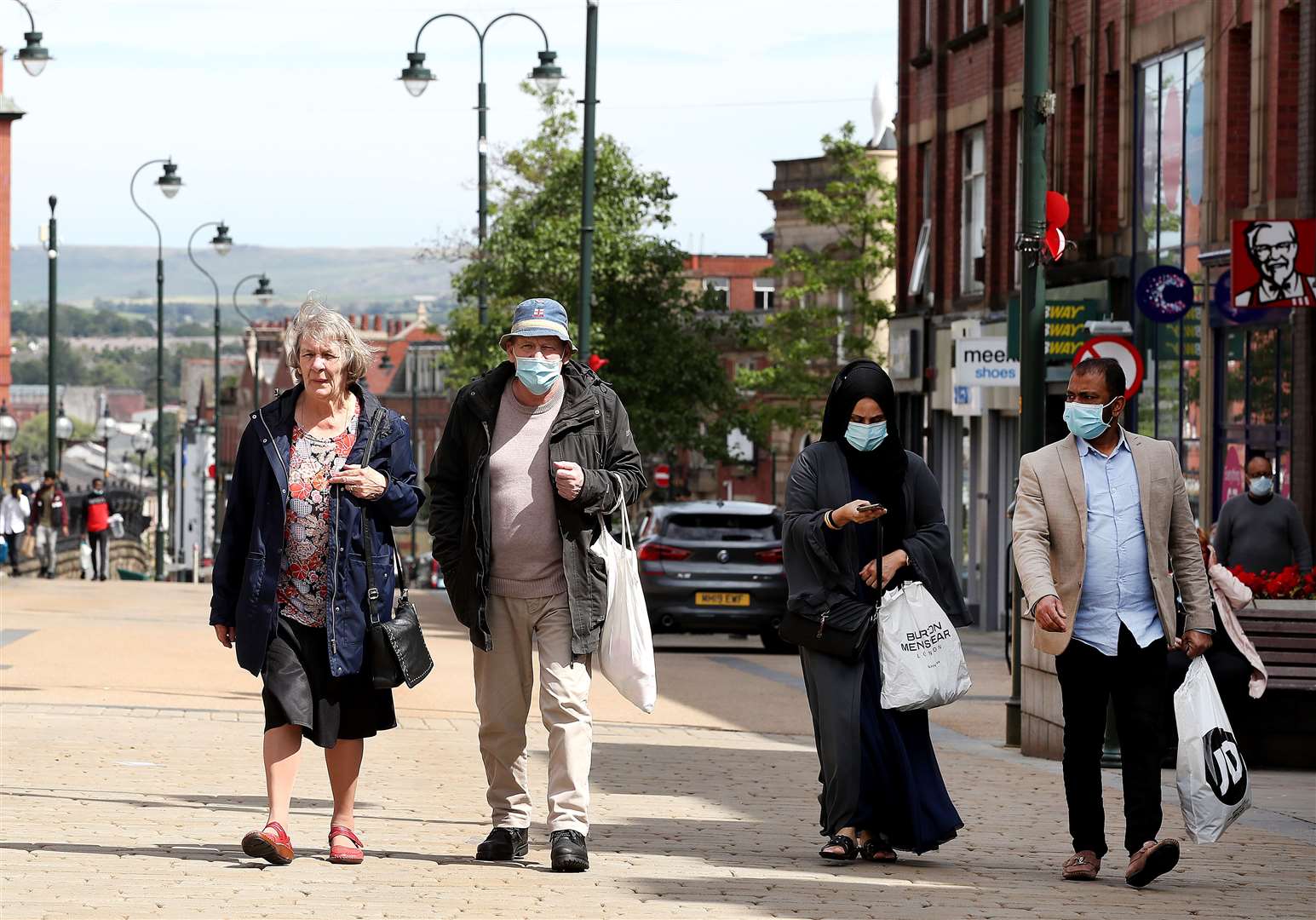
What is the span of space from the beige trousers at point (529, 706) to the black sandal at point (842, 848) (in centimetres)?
102

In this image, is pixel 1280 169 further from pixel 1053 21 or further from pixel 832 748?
pixel 832 748

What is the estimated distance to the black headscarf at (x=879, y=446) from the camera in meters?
9.36

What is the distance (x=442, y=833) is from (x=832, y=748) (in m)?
1.69

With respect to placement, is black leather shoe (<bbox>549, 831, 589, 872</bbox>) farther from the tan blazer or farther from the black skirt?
the tan blazer

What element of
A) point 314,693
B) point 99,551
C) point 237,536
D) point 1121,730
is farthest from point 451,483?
point 99,551

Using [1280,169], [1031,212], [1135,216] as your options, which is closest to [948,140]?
[1135,216]

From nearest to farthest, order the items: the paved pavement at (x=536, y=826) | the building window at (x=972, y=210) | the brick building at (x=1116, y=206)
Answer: the paved pavement at (x=536, y=826), the brick building at (x=1116, y=206), the building window at (x=972, y=210)

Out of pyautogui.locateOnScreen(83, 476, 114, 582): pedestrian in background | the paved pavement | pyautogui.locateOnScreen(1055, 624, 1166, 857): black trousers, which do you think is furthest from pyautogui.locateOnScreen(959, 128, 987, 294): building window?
pyautogui.locateOnScreen(1055, 624, 1166, 857): black trousers

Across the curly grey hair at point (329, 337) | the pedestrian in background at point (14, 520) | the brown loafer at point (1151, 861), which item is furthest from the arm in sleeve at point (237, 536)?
the pedestrian in background at point (14, 520)

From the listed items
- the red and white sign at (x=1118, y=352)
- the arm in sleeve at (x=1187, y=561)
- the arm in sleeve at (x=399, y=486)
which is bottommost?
the arm in sleeve at (x=1187, y=561)

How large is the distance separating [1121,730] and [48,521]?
122ft

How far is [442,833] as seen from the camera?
987cm

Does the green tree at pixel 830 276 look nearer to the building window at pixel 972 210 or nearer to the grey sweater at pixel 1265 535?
the building window at pixel 972 210

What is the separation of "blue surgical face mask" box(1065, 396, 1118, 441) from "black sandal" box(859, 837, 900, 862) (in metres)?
1.75
